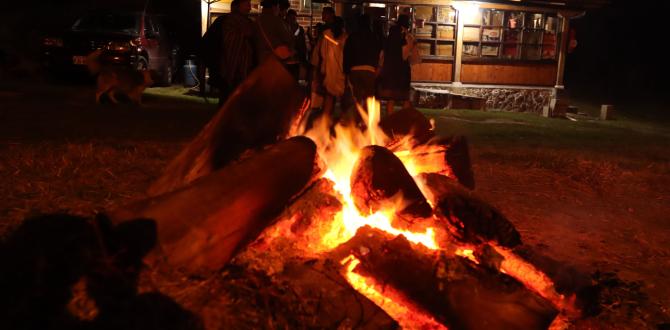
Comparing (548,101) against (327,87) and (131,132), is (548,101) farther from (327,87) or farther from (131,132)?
(131,132)

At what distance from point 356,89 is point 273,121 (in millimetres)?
4504

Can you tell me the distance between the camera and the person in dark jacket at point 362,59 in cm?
851

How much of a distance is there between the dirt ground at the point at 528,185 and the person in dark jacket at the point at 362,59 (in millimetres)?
1952

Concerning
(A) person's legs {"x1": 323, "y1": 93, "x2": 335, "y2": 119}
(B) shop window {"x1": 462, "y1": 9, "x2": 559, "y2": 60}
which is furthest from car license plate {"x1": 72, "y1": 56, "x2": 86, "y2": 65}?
(B) shop window {"x1": 462, "y1": 9, "x2": 559, "y2": 60}

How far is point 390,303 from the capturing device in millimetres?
3279

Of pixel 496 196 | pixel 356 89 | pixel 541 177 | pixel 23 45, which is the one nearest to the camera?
pixel 496 196

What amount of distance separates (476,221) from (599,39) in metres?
37.4

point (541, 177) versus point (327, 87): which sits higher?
point (327, 87)

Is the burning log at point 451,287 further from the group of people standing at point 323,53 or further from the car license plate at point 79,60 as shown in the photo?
the car license plate at point 79,60

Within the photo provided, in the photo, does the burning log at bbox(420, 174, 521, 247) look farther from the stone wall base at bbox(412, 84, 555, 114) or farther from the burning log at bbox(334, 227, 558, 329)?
the stone wall base at bbox(412, 84, 555, 114)

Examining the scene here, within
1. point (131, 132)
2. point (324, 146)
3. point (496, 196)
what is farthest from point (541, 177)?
point (131, 132)

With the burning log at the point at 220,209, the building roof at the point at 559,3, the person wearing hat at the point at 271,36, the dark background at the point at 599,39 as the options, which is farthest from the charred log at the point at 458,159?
the dark background at the point at 599,39

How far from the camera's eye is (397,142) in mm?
4715

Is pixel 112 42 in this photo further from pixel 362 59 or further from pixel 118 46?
pixel 362 59
